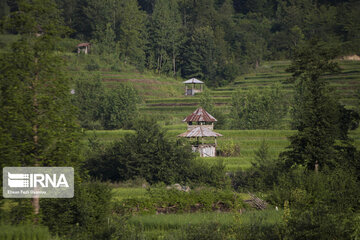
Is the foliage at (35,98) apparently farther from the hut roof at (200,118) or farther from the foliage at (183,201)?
the hut roof at (200,118)

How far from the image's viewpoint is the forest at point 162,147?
514 inches

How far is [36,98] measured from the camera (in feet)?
43.2

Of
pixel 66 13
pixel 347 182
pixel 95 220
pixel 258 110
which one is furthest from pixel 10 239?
pixel 66 13

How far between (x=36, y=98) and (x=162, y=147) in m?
19.2

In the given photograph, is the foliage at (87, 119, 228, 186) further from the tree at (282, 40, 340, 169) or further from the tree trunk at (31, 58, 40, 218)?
the tree trunk at (31, 58, 40, 218)

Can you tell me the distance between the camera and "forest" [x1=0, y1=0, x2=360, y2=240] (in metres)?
13.1

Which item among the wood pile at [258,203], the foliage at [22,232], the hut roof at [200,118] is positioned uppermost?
the hut roof at [200,118]

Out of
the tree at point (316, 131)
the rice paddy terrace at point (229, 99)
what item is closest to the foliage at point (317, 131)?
the tree at point (316, 131)

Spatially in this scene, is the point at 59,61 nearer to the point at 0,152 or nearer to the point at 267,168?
the point at 0,152

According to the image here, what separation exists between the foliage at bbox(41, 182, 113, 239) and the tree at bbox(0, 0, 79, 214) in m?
1.49

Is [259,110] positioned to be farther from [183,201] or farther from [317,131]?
[183,201]

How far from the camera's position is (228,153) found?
136 feet

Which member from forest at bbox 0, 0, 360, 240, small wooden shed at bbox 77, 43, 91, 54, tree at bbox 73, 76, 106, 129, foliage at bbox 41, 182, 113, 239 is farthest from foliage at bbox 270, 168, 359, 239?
small wooden shed at bbox 77, 43, 91, 54

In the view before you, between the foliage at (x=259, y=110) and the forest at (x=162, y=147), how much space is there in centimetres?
15
